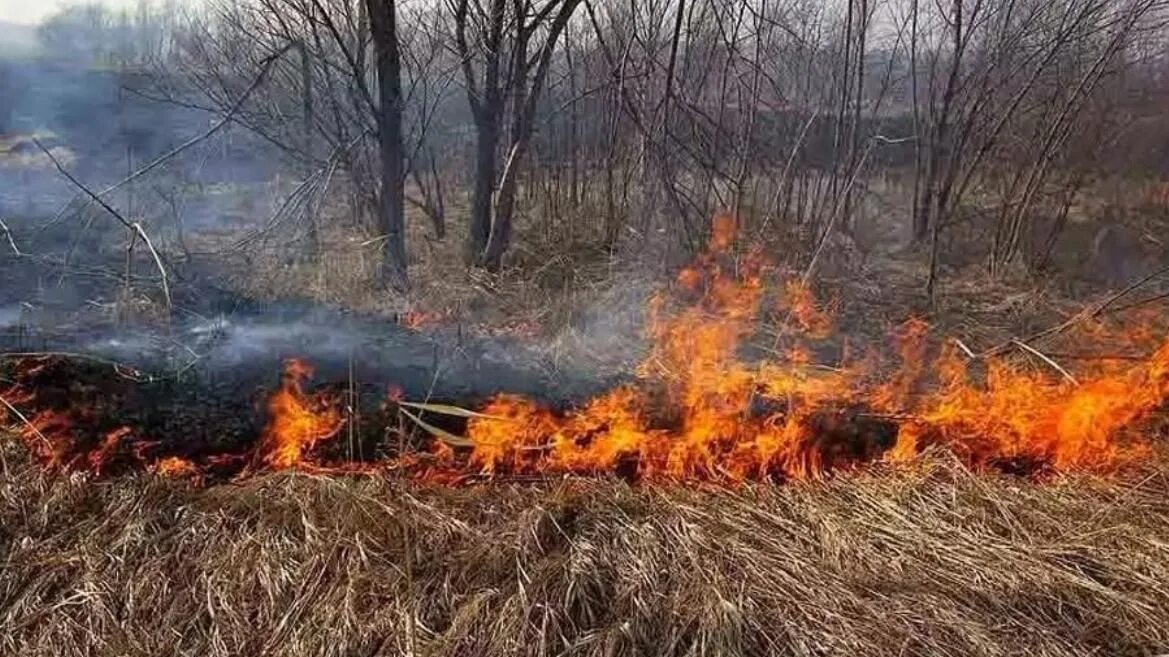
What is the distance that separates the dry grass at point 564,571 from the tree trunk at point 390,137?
14.0ft

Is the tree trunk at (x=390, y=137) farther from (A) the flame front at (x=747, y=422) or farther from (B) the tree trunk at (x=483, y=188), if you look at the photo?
(A) the flame front at (x=747, y=422)

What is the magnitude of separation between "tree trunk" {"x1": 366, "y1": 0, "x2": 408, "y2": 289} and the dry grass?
4.28 metres

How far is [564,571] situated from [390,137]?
6055 mm

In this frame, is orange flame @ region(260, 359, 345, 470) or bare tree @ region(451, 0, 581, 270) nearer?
orange flame @ region(260, 359, 345, 470)

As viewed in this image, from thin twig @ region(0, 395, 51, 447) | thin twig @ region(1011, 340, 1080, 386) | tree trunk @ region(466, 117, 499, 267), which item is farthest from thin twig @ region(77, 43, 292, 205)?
thin twig @ region(1011, 340, 1080, 386)

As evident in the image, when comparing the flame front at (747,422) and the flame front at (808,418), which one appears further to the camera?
the flame front at (808,418)

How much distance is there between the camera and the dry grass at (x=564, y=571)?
3104 mm

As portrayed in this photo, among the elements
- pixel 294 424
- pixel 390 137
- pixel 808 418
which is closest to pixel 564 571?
pixel 294 424

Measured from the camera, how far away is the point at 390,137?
8.26m

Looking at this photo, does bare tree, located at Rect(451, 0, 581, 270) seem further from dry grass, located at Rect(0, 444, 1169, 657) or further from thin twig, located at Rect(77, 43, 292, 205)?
dry grass, located at Rect(0, 444, 1169, 657)

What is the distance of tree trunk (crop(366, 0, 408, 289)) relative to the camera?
7855 millimetres

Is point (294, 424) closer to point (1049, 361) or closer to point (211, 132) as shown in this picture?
point (211, 132)

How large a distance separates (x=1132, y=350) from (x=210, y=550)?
766cm

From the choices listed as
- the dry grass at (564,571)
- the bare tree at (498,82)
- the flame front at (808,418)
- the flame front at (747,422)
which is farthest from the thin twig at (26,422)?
the bare tree at (498,82)
